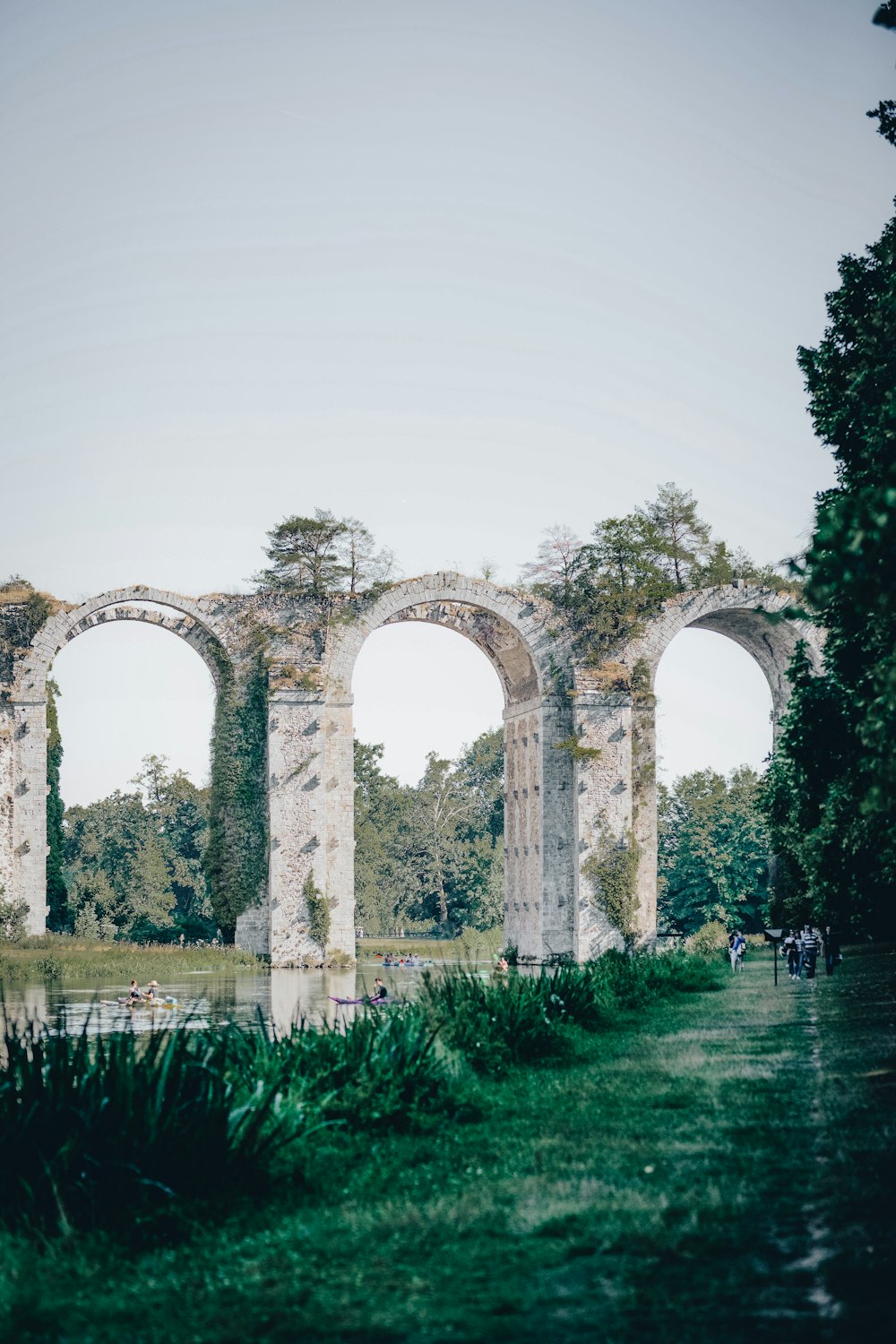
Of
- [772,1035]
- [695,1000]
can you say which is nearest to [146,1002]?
[695,1000]

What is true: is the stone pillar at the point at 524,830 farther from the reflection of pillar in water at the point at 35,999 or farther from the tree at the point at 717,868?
the tree at the point at 717,868

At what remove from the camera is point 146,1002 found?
21.1 metres

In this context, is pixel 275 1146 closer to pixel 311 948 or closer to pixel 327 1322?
pixel 327 1322

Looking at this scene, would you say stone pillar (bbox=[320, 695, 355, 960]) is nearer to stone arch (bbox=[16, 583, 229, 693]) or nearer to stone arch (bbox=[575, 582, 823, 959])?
stone arch (bbox=[16, 583, 229, 693])

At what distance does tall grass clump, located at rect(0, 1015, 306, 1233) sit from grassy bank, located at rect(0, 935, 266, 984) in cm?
1960

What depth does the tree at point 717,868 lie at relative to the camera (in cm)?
5122

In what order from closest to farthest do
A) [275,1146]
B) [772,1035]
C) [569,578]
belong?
[275,1146]
[772,1035]
[569,578]

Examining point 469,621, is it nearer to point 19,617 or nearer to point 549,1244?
point 19,617

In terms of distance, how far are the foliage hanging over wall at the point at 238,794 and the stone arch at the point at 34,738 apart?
2554mm

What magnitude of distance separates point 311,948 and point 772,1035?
21063 millimetres

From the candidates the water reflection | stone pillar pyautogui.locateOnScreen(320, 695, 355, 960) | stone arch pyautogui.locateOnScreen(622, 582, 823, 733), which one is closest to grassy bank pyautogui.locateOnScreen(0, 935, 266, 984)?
the water reflection

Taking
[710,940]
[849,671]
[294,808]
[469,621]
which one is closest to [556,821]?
[710,940]

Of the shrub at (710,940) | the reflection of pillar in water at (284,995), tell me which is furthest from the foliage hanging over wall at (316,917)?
the shrub at (710,940)

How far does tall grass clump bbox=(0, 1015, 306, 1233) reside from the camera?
6.07 metres
